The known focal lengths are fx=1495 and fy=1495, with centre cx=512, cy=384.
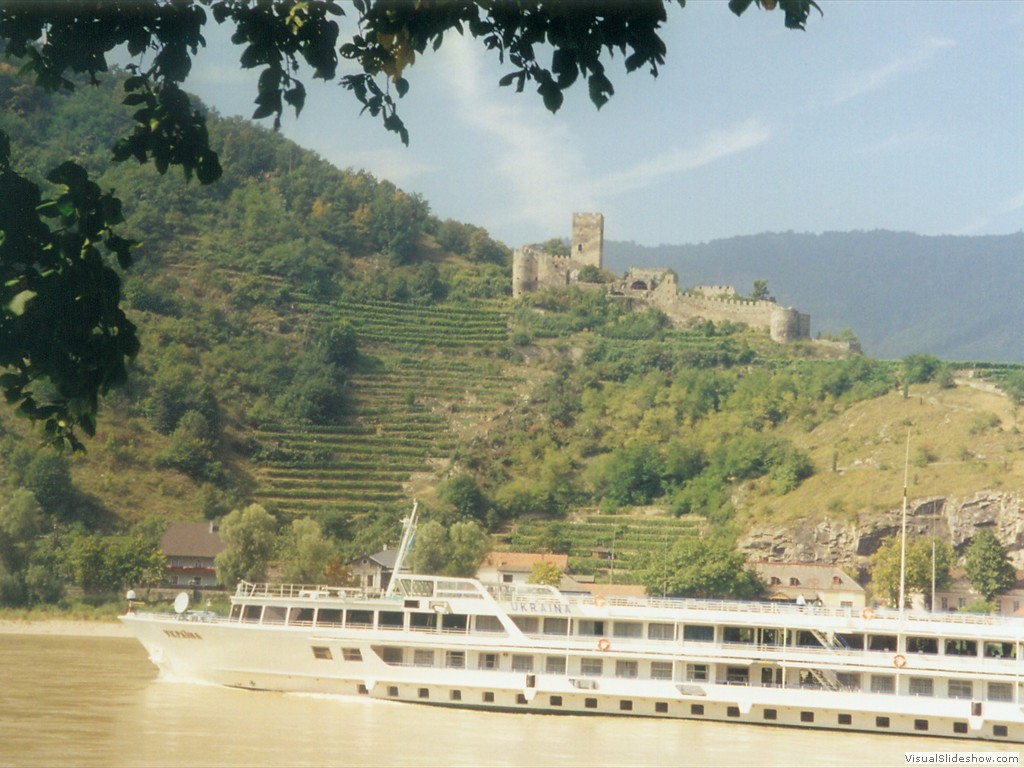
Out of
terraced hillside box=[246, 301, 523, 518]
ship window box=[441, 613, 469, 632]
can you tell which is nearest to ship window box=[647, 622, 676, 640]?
ship window box=[441, 613, 469, 632]

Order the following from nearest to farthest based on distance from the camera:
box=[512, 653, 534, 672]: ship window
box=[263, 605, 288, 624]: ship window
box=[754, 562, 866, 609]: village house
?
1. box=[512, 653, 534, 672]: ship window
2. box=[263, 605, 288, 624]: ship window
3. box=[754, 562, 866, 609]: village house

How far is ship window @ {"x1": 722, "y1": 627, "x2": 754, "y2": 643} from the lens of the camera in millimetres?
28828

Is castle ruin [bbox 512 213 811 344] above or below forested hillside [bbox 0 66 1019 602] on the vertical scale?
above

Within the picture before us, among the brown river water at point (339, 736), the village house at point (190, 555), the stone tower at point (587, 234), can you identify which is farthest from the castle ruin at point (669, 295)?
the brown river water at point (339, 736)

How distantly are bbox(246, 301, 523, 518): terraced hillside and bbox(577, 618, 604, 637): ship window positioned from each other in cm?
3341

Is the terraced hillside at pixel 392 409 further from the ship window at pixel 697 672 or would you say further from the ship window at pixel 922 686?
the ship window at pixel 922 686

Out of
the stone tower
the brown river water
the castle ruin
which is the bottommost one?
the brown river water

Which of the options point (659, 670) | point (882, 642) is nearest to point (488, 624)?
point (659, 670)

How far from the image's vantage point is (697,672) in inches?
1121

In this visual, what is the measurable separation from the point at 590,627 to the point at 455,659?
2.68 metres

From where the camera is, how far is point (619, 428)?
262 feet

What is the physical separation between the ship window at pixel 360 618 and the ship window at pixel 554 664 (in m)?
3.51

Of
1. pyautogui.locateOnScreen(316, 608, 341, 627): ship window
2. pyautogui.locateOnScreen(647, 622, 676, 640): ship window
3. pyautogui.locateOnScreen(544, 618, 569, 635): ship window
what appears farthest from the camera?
pyautogui.locateOnScreen(316, 608, 341, 627): ship window

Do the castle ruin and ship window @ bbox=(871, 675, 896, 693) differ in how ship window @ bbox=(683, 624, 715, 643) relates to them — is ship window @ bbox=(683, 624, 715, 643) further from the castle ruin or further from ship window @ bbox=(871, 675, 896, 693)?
the castle ruin
